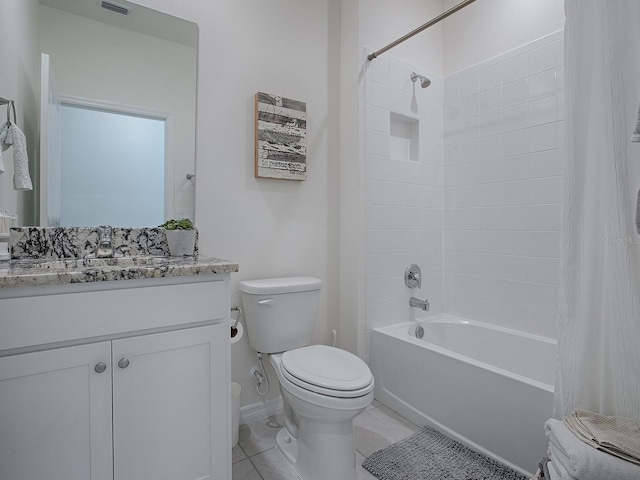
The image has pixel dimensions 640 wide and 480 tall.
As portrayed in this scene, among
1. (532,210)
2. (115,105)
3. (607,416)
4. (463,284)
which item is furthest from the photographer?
(463,284)

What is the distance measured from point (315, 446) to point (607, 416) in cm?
101

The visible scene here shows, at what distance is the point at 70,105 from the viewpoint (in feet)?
4.83

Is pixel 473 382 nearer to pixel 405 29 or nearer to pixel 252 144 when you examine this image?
A: pixel 252 144

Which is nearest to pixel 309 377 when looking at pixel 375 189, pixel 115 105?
pixel 375 189

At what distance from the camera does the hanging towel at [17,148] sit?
1355 mm

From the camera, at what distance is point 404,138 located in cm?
241

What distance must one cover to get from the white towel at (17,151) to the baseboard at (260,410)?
4.69ft

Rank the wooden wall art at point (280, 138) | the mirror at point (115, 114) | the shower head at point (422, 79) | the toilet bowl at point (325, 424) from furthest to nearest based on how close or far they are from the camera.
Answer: the shower head at point (422, 79)
the wooden wall art at point (280, 138)
the mirror at point (115, 114)
the toilet bowl at point (325, 424)

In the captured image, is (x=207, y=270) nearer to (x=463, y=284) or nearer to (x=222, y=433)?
(x=222, y=433)

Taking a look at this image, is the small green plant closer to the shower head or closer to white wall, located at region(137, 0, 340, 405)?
white wall, located at region(137, 0, 340, 405)

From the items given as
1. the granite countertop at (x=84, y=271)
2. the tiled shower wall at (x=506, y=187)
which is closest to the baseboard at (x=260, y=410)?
the granite countertop at (x=84, y=271)

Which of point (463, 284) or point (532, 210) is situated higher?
point (532, 210)

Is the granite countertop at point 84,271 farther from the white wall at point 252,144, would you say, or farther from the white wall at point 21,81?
the white wall at point 252,144

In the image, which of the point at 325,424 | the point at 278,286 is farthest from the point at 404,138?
the point at 325,424
